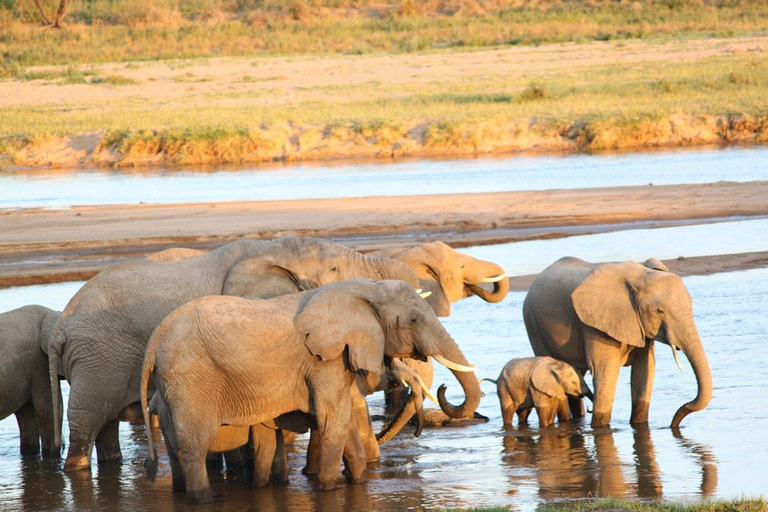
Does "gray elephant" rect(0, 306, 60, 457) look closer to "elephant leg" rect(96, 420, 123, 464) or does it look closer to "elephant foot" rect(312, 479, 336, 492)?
"elephant leg" rect(96, 420, 123, 464)

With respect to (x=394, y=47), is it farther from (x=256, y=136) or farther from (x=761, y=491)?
(x=761, y=491)

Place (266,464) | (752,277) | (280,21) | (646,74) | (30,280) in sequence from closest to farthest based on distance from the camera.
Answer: (266,464) → (752,277) → (30,280) → (646,74) → (280,21)

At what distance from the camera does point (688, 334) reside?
952 centimetres

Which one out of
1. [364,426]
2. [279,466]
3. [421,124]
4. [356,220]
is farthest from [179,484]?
[421,124]

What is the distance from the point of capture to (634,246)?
1866 centimetres

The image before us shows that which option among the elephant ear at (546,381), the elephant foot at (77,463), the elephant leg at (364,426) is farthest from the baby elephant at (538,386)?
the elephant foot at (77,463)

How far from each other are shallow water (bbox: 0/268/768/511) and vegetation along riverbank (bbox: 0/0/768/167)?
20626 millimetres

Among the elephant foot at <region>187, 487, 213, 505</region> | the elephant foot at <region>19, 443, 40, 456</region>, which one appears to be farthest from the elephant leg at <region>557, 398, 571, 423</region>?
the elephant foot at <region>19, 443, 40, 456</region>

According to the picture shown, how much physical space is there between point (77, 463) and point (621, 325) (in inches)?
155

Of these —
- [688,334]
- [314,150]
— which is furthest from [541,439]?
[314,150]

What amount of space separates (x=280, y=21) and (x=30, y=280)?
49.7m

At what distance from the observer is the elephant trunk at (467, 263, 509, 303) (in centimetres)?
1100

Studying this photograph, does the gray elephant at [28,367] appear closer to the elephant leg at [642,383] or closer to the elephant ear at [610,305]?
the elephant ear at [610,305]

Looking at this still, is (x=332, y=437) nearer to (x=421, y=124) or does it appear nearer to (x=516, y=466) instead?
(x=516, y=466)
